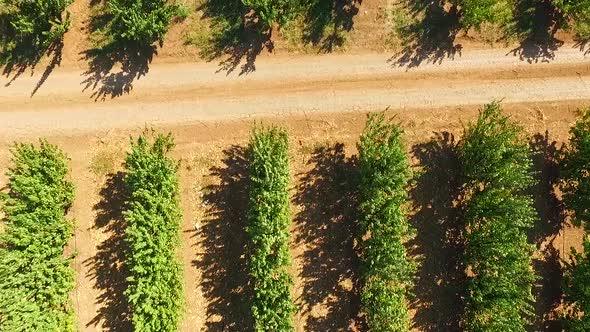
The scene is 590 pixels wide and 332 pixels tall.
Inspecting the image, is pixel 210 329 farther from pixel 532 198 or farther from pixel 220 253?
pixel 532 198

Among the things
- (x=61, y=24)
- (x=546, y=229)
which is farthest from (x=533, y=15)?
(x=61, y=24)

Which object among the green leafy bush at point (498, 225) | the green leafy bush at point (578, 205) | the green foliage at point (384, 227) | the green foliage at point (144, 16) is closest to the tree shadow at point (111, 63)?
the green foliage at point (144, 16)

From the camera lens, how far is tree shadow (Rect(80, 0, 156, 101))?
30.0 metres

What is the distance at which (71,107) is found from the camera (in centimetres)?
2991

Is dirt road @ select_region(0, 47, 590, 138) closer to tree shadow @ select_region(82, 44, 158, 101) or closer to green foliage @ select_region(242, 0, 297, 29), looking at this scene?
tree shadow @ select_region(82, 44, 158, 101)

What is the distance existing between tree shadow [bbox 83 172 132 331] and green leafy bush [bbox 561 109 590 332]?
25516mm

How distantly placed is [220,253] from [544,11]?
24.3 m

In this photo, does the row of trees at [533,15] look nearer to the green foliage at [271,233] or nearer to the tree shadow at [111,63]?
the green foliage at [271,233]

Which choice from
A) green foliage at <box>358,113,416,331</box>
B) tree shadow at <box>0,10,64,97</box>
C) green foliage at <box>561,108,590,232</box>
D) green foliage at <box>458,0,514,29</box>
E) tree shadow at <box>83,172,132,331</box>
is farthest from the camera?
tree shadow at <box>83,172,132,331</box>

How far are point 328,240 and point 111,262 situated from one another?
508 inches

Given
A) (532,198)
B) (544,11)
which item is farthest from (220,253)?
(544,11)

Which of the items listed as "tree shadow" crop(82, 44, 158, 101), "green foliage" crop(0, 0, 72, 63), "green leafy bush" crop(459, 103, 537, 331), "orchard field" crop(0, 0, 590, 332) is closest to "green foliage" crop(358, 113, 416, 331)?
"orchard field" crop(0, 0, 590, 332)

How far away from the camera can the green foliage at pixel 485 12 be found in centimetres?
2878

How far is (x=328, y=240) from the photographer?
99.7 ft
